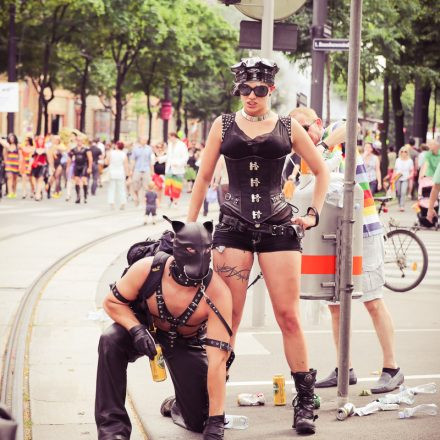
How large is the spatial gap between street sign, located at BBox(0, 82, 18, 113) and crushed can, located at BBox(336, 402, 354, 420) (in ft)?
88.5

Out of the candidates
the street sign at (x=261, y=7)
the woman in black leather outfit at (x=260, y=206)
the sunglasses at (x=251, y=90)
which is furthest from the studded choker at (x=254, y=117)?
the street sign at (x=261, y=7)

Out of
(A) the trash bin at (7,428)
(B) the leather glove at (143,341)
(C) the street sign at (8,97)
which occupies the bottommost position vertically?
(B) the leather glove at (143,341)

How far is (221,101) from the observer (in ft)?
224

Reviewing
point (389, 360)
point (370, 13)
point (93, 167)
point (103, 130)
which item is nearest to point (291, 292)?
point (389, 360)

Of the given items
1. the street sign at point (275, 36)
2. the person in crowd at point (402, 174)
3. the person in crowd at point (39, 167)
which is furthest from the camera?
the person in crowd at point (39, 167)

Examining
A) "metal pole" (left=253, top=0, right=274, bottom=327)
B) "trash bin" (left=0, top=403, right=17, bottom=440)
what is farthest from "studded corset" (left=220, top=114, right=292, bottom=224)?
"metal pole" (left=253, top=0, right=274, bottom=327)

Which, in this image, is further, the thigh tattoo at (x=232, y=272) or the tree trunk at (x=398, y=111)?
the tree trunk at (x=398, y=111)

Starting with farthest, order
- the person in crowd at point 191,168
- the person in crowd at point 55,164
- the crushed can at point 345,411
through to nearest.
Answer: the person in crowd at point 191,168
the person in crowd at point 55,164
the crushed can at point 345,411

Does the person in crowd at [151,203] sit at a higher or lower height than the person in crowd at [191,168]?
lower

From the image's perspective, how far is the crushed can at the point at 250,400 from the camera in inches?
237

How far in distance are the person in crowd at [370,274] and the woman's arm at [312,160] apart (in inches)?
32.9

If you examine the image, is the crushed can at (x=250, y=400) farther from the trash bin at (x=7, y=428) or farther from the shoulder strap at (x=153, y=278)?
the trash bin at (x=7, y=428)

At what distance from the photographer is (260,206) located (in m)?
5.41

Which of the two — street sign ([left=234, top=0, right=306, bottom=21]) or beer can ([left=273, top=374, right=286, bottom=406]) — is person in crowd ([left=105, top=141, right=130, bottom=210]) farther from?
beer can ([left=273, top=374, right=286, bottom=406])
